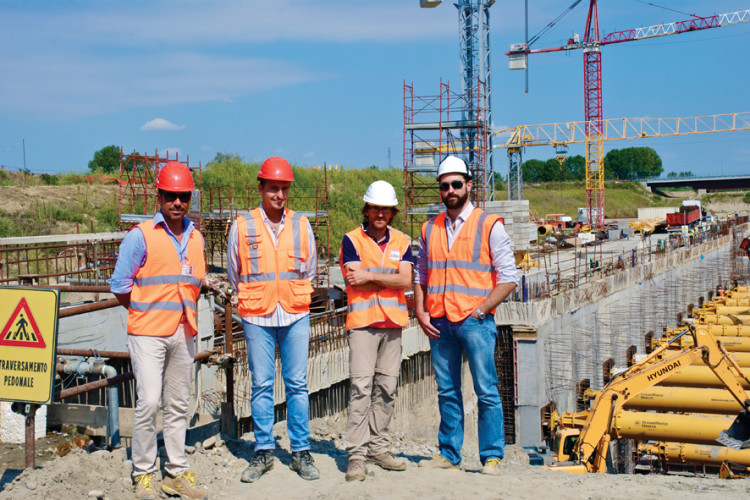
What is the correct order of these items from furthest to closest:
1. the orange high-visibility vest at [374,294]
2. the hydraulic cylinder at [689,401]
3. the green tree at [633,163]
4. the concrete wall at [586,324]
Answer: the green tree at [633,163] < the concrete wall at [586,324] < the hydraulic cylinder at [689,401] < the orange high-visibility vest at [374,294]

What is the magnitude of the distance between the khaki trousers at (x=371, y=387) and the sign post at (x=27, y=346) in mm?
1996

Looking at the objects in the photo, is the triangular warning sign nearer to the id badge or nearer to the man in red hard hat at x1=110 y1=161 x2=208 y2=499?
the man in red hard hat at x1=110 y1=161 x2=208 y2=499

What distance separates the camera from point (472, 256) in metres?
4.79

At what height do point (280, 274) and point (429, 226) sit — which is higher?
point (429, 226)

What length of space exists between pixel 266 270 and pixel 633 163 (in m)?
136

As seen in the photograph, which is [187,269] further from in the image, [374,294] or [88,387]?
[374,294]

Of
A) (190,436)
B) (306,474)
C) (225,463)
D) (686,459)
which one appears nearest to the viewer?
(306,474)

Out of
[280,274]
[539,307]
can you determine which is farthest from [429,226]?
[539,307]

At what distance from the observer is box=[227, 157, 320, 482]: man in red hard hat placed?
15.2 feet

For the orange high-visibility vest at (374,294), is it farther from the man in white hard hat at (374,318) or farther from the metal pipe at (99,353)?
the metal pipe at (99,353)

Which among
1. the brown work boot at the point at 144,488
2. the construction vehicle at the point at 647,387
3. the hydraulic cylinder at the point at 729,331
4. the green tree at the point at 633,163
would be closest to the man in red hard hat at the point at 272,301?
the brown work boot at the point at 144,488

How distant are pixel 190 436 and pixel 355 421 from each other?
1541 millimetres

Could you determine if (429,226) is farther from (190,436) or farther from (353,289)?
(190,436)

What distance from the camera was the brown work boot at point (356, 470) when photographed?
15.0ft
